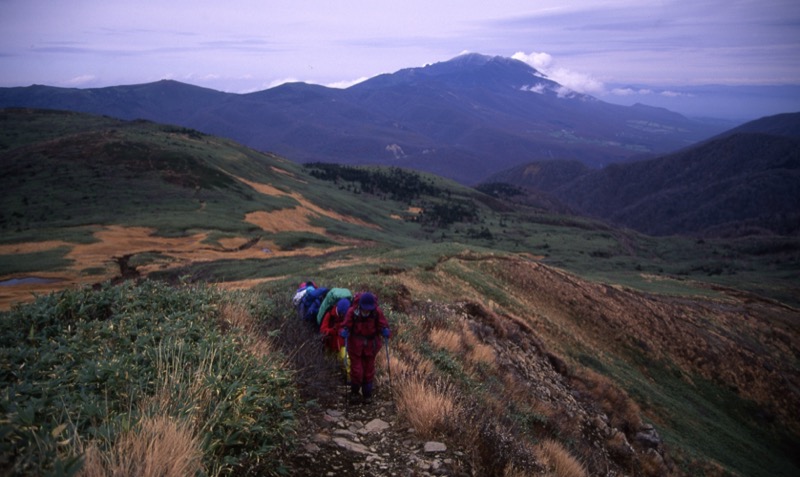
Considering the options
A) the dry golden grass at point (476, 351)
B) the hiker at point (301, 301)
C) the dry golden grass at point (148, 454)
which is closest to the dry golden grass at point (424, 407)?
the dry golden grass at point (148, 454)

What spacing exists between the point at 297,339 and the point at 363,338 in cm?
118

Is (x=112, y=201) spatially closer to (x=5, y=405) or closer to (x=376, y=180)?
(x=5, y=405)

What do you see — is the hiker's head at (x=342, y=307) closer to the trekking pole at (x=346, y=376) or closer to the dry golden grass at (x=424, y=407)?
the trekking pole at (x=346, y=376)

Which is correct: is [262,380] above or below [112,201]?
above

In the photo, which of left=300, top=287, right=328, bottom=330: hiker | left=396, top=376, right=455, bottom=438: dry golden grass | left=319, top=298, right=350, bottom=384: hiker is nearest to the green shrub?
left=396, top=376, right=455, bottom=438: dry golden grass

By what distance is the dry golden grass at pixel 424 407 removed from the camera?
17.1ft

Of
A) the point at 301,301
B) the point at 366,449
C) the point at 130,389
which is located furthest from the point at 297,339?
the point at 130,389

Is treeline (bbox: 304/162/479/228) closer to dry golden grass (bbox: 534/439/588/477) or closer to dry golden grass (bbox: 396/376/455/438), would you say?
dry golden grass (bbox: 534/439/588/477)

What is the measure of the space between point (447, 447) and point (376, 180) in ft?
436

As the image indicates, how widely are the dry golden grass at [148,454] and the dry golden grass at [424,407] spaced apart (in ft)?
8.65

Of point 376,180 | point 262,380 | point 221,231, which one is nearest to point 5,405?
point 262,380

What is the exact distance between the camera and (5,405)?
305 cm

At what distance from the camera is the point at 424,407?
17.5 feet

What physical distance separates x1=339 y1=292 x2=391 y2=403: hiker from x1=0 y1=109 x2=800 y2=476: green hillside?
1.30 ft
